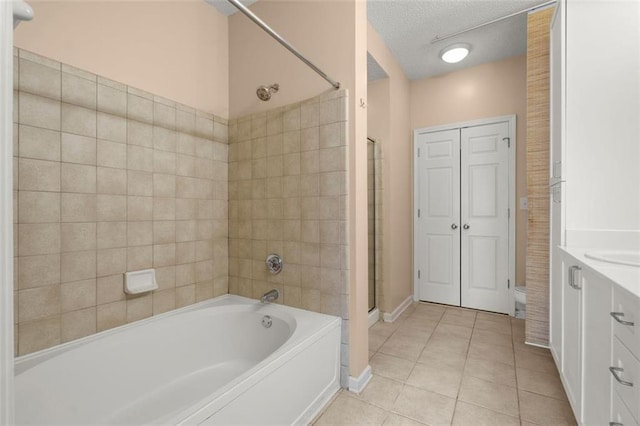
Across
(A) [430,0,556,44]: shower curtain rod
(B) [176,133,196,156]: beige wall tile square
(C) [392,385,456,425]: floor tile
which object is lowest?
(C) [392,385,456,425]: floor tile

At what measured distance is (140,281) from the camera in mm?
1681

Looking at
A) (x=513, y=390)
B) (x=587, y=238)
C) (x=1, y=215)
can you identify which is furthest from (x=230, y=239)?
(x=587, y=238)

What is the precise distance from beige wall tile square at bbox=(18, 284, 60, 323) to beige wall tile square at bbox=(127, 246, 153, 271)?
0.33m

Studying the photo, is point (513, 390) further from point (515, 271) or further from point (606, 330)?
point (515, 271)

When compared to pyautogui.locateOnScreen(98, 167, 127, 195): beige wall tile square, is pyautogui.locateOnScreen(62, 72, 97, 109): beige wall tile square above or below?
above

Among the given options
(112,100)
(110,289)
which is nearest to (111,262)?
(110,289)

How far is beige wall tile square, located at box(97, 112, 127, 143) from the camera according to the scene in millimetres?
1535

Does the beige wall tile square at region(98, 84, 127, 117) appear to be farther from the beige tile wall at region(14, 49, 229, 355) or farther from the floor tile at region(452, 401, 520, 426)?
the floor tile at region(452, 401, 520, 426)

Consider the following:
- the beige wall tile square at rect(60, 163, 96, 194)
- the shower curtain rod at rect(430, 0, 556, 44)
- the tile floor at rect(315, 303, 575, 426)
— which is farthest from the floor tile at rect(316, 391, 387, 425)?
the shower curtain rod at rect(430, 0, 556, 44)

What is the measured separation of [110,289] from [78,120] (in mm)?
873

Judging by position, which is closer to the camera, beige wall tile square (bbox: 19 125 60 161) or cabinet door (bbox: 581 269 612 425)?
cabinet door (bbox: 581 269 612 425)

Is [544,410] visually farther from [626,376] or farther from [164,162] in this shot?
[164,162]

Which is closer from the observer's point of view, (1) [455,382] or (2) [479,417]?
(2) [479,417]

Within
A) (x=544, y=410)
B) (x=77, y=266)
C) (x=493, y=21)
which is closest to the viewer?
(x=77, y=266)
